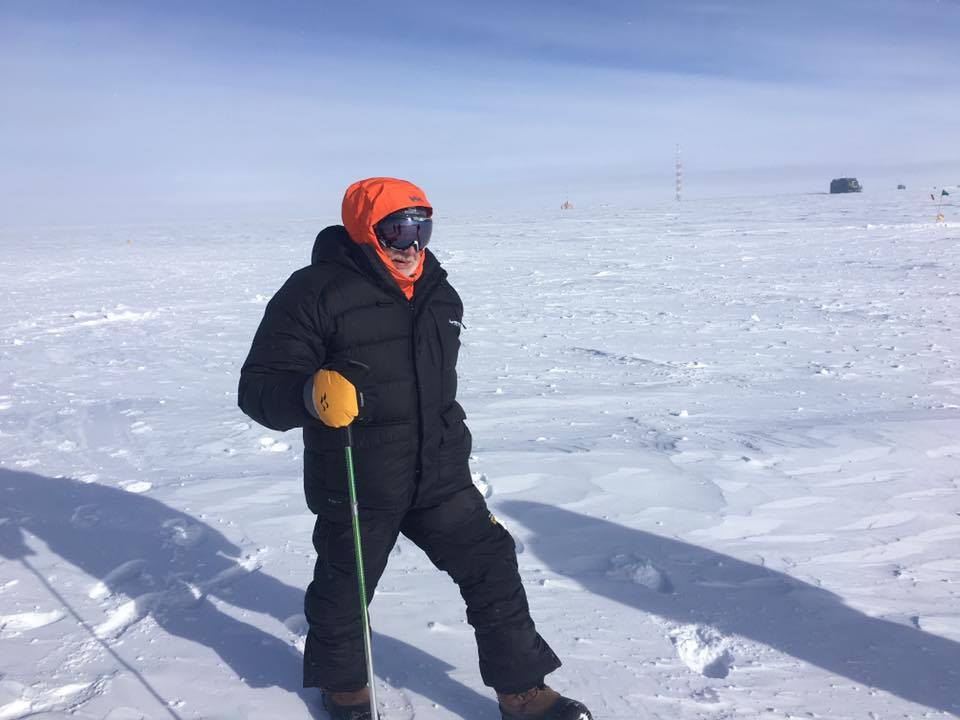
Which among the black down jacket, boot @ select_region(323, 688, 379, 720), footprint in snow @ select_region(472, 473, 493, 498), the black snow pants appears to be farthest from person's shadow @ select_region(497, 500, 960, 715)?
the black down jacket

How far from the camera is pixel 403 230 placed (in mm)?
2189

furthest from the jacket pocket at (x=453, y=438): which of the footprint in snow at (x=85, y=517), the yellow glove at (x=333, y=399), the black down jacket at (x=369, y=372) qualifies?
the footprint in snow at (x=85, y=517)

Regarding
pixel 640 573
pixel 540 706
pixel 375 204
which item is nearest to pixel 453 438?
pixel 375 204

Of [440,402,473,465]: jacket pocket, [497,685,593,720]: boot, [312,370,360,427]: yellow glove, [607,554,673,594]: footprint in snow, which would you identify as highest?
[312,370,360,427]: yellow glove

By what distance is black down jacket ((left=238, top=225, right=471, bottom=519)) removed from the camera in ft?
7.02

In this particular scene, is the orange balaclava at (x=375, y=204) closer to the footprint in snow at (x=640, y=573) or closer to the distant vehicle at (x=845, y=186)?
the footprint in snow at (x=640, y=573)

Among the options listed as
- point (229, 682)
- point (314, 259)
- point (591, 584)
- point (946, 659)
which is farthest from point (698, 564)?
point (314, 259)

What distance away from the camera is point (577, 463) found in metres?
4.64

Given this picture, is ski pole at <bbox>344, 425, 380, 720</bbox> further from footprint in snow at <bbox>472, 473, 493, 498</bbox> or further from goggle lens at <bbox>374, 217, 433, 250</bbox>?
footprint in snow at <bbox>472, 473, 493, 498</bbox>

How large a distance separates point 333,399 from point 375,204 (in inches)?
21.5

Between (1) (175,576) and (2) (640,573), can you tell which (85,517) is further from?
(2) (640,573)

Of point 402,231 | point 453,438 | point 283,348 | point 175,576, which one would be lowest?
point 175,576

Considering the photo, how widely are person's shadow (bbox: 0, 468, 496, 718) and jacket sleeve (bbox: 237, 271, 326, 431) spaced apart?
106 cm

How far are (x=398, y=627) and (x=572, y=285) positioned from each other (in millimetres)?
11190
